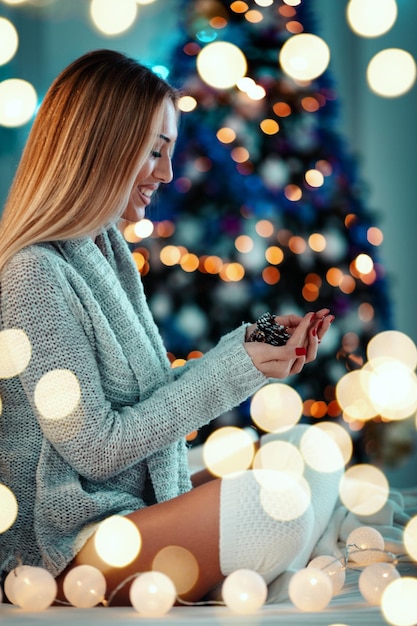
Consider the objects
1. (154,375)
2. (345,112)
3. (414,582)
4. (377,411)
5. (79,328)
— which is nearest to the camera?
(414,582)

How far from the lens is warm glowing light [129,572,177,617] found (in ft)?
3.23

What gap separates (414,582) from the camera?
101 cm

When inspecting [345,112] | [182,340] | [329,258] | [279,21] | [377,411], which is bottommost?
[377,411]

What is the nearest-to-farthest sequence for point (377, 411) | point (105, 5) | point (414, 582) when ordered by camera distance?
point (414, 582)
point (377, 411)
point (105, 5)

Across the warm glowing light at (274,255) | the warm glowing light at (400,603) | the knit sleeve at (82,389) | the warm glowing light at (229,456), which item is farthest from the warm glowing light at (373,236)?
the warm glowing light at (400,603)

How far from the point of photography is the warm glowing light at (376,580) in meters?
1.02

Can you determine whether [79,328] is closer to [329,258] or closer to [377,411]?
[329,258]

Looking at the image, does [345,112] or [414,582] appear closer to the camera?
[414,582]

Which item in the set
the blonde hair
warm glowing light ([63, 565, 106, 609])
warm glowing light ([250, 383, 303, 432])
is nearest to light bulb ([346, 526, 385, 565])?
warm glowing light ([63, 565, 106, 609])

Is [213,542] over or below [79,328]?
below

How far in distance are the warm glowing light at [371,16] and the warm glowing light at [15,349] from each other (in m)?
2.24

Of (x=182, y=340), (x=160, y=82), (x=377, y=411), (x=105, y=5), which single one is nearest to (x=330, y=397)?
(x=377, y=411)

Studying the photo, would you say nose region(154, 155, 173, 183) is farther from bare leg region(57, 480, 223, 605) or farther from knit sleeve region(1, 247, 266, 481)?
bare leg region(57, 480, 223, 605)

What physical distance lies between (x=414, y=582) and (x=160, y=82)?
2.84 feet
